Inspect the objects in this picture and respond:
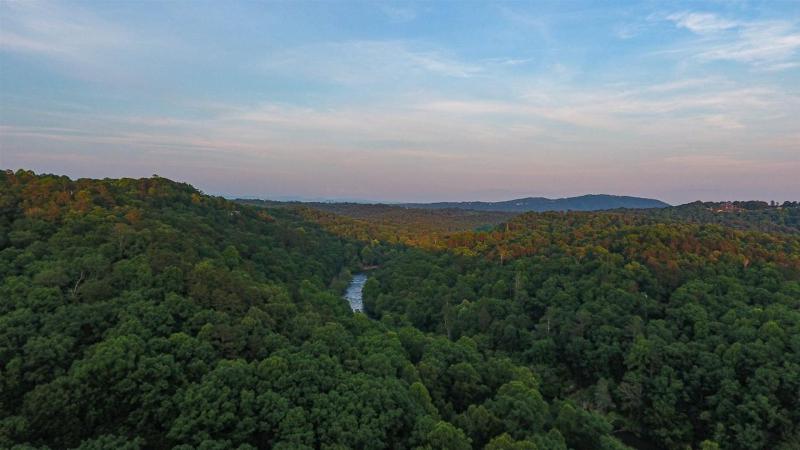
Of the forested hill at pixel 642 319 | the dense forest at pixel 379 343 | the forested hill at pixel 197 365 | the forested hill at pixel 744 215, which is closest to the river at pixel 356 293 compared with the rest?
the forested hill at pixel 642 319

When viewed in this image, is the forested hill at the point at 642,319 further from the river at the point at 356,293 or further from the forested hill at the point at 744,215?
the forested hill at the point at 744,215

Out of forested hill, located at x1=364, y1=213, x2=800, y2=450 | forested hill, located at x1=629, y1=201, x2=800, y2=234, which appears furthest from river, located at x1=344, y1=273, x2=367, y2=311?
forested hill, located at x1=629, y1=201, x2=800, y2=234

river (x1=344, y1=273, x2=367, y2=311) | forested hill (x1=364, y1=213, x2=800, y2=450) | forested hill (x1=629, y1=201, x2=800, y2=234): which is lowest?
river (x1=344, y1=273, x2=367, y2=311)

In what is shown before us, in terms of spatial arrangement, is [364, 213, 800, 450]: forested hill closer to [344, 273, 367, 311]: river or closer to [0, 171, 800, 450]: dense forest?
[0, 171, 800, 450]: dense forest

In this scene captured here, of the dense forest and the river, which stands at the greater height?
the dense forest

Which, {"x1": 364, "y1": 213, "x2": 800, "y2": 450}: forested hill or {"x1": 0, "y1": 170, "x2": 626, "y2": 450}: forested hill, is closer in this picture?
{"x1": 0, "y1": 170, "x2": 626, "y2": 450}: forested hill

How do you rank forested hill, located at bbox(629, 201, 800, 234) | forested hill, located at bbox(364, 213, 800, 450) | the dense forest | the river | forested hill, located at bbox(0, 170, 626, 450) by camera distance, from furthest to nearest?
forested hill, located at bbox(629, 201, 800, 234)
the river
forested hill, located at bbox(364, 213, 800, 450)
the dense forest
forested hill, located at bbox(0, 170, 626, 450)

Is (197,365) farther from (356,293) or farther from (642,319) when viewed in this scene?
(356,293)
